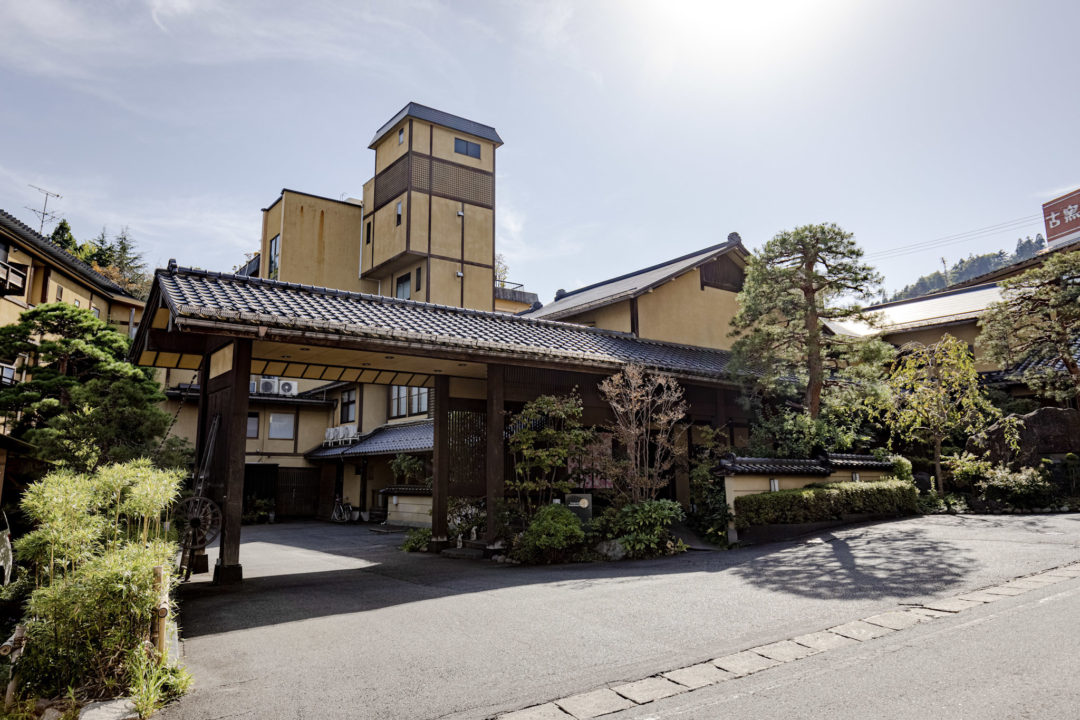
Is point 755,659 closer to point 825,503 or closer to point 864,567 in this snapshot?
point 864,567

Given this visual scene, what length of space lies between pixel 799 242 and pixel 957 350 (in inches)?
186

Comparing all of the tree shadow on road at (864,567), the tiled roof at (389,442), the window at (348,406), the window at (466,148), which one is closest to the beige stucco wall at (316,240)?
the window at (348,406)

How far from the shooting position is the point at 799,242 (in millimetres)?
13578

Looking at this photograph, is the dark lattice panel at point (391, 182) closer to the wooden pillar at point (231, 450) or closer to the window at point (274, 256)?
the window at point (274, 256)

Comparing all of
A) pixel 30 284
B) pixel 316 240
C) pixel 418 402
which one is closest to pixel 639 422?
pixel 418 402

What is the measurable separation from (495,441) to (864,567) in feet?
20.2

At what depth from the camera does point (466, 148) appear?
27828 millimetres

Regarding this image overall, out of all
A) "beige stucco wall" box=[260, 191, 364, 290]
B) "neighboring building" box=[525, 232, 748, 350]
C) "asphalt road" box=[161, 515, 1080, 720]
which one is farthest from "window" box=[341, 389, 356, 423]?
"asphalt road" box=[161, 515, 1080, 720]

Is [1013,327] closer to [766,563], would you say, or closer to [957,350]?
[957,350]

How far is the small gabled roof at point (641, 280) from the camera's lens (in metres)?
17.0

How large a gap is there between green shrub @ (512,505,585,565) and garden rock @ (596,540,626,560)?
1.21 feet

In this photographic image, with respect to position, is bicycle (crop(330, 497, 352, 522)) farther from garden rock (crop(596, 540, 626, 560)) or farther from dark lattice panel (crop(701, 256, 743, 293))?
garden rock (crop(596, 540, 626, 560))

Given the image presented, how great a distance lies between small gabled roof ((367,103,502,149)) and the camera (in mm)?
26188

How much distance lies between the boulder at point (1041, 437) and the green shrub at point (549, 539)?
9751 millimetres
